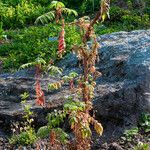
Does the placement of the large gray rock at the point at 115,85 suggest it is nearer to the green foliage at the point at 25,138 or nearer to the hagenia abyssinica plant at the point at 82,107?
the green foliage at the point at 25,138

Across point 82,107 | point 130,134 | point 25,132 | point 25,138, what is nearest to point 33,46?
point 25,138

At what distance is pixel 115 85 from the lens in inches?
241

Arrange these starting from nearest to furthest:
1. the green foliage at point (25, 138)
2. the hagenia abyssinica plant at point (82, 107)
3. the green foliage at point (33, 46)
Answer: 1. the hagenia abyssinica plant at point (82, 107)
2. the green foliage at point (25, 138)
3. the green foliage at point (33, 46)

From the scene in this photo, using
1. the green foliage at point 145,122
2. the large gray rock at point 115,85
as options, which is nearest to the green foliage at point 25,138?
the large gray rock at point 115,85

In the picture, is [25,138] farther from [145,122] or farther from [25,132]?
[145,122]

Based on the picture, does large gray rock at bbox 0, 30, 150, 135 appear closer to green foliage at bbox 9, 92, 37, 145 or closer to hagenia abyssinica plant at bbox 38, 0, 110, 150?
green foliage at bbox 9, 92, 37, 145

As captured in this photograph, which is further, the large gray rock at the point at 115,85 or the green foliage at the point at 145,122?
the large gray rock at the point at 115,85

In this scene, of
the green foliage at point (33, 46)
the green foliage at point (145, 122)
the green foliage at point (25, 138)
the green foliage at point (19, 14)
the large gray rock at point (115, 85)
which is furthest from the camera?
the green foliage at point (19, 14)

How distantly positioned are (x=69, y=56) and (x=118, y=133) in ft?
8.70

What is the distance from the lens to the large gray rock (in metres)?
5.86

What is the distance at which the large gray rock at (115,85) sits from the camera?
Result: 5.86 m

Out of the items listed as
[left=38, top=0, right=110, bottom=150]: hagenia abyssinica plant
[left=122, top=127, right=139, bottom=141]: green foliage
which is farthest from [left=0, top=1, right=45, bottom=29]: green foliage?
[left=38, top=0, right=110, bottom=150]: hagenia abyssinica plant

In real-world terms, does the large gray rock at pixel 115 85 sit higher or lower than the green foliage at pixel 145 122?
higher

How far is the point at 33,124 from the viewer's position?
19.5 ft
